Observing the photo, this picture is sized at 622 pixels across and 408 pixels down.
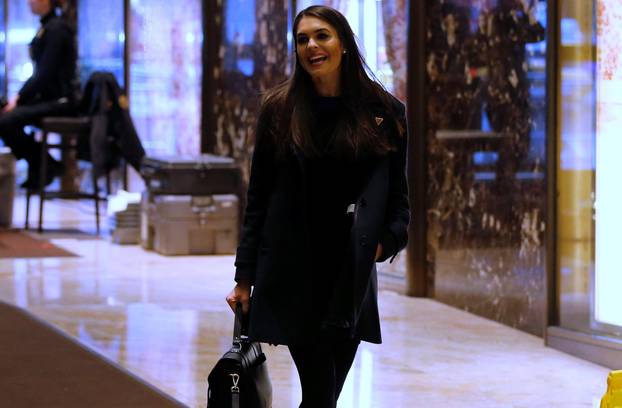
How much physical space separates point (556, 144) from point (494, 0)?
105 centimetres

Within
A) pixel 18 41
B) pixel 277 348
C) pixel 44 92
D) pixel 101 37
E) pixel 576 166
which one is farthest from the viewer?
pixel 18 41

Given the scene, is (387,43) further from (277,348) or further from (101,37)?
(101,37)

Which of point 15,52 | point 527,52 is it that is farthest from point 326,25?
point 15,52

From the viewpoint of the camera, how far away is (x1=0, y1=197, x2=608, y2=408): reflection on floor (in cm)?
477

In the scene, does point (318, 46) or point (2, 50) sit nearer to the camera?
point (318, 46)

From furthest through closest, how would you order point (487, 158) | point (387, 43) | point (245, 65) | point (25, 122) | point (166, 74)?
point (166, 74) → point (25, 122) → point (245, 65) → point (387, 43) → point (487, 158)

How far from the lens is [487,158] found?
646 cm

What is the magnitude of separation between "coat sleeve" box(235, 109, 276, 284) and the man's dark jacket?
7.47 m

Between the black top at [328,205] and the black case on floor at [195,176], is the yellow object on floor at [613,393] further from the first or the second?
the black case on floor at [195,176]

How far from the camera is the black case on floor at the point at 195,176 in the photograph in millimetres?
9352

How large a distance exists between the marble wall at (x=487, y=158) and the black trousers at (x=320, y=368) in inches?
116

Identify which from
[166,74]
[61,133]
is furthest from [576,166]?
[166,74]

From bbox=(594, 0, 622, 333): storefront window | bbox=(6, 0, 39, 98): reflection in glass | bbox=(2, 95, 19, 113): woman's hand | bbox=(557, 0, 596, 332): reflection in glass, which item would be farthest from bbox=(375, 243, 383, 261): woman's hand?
bbox=(6, 0, 39, 98): reflection in glass

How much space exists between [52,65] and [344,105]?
8.01 meters
